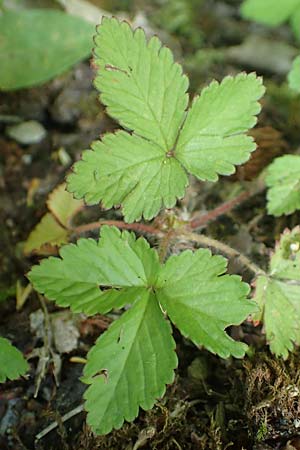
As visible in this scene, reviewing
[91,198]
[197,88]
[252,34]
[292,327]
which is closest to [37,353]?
[91,198]

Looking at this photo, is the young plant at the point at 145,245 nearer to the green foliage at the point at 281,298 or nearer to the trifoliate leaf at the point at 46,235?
the green foliage at the point at 281,298

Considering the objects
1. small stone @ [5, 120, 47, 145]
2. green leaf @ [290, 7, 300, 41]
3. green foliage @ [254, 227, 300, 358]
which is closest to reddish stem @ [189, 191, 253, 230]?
green foliage @ [254, 227, 300, 358]

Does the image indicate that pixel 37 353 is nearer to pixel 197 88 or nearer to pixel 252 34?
pixel 197 88

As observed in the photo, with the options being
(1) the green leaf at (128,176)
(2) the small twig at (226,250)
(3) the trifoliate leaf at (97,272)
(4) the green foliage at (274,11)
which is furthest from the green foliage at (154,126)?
(4) the green foliage at (274,11)

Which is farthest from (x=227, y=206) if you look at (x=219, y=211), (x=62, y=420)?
(x=62, y=420)

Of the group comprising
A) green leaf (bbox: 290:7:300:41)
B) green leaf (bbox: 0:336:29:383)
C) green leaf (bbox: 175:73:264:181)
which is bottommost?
green leaf (bbox: 0:336:29:383)

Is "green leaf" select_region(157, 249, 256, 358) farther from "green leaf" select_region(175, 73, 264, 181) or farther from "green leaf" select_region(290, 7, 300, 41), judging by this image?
"green leaf" select_region(290, 7, 300, 41)

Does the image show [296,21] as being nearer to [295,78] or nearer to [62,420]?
[295,78]
